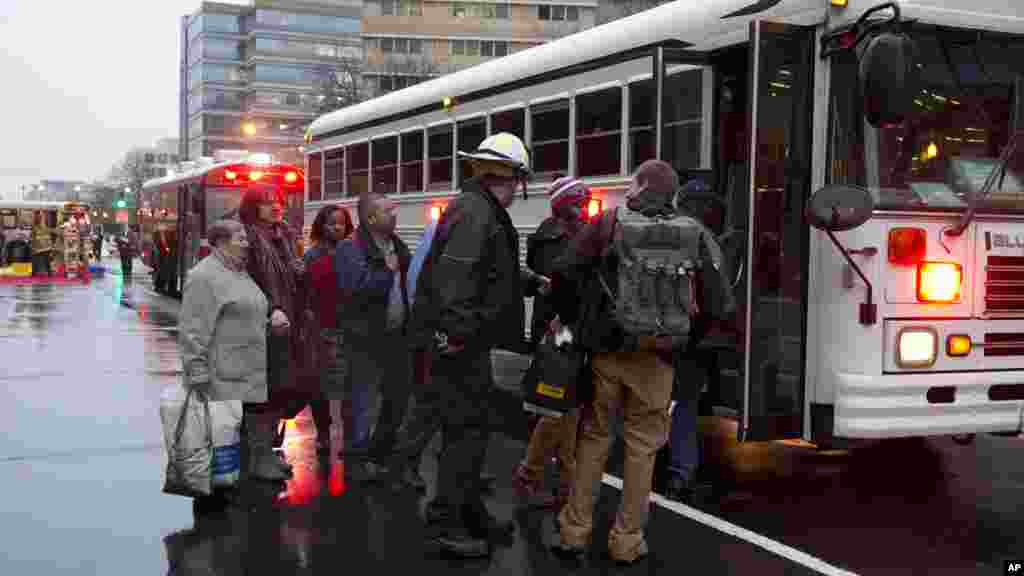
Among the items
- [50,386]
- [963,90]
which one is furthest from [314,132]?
[963,90]

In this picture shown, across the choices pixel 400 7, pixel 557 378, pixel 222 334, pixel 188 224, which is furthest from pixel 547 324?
pixel 400 7

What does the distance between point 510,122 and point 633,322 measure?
561cm

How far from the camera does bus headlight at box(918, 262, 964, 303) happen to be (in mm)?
6461

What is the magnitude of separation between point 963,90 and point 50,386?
862 centimetres

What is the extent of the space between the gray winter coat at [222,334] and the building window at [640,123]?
3244 mm

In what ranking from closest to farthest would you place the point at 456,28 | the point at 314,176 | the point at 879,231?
the point at 879,231
the point at 314,176
the point at 456,28

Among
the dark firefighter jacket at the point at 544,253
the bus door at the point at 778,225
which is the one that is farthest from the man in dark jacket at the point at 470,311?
the bus door at the point at 778,225

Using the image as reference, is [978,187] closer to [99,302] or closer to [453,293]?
[453,293]

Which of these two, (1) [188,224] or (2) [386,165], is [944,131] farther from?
(1) [188,224]

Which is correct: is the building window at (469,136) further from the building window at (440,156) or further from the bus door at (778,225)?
the bus door at (778,225)

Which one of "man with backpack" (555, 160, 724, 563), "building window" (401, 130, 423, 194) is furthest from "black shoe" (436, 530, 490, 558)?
"building window" (401, 130, 423, 194)

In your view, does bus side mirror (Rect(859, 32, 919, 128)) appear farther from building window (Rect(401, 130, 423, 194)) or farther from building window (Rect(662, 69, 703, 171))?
building window (Rect(401, 130, 423, 194))

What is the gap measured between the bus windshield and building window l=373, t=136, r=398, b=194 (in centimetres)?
765

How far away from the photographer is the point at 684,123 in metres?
7.93
